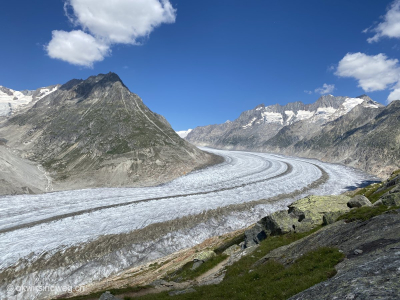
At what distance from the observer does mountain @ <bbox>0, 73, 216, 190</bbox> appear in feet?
312

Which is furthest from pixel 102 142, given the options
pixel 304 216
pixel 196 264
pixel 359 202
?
pixel 359 202

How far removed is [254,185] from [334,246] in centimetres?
6412

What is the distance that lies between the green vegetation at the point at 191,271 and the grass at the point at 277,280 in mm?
6453

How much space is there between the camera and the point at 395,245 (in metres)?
12.5

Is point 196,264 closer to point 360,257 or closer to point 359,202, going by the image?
point 360,257

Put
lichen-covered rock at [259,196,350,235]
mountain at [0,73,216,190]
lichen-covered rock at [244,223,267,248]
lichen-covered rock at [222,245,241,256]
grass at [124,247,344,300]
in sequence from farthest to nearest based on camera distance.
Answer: mountain at [0,73,216,190]
lichen-covered rock at [222,245,241,256]
lichen-covered rock at [244,223,267,248]
lichen-covered rock at [259,196,350,235]
grass at [124,247,344,300]

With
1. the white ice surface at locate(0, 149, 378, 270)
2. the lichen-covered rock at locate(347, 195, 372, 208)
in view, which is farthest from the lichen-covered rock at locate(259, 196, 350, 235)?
the white ice surface at locate(0, 149, 378, 270)

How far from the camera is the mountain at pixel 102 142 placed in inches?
3740

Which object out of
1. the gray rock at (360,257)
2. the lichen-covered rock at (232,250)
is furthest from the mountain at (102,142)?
the gray rock at (360,257)

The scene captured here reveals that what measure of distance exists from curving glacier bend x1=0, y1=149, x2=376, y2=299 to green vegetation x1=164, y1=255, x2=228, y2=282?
46.0 ft

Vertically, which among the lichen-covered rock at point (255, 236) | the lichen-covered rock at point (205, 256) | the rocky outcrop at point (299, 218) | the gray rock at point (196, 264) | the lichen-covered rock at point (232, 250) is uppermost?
the rocky outcrop at point (299, 218)

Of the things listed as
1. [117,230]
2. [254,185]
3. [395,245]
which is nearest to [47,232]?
[117,230]

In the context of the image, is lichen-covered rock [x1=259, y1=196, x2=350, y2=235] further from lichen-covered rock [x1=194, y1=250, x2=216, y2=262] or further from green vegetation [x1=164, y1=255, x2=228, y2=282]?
lichen-covered rock [x1=194, y1=250, x2=216, y2=262]

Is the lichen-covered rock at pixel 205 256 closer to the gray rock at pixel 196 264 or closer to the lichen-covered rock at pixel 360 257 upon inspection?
the gray rock at pixel 196 264
